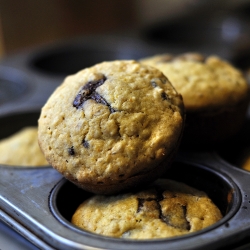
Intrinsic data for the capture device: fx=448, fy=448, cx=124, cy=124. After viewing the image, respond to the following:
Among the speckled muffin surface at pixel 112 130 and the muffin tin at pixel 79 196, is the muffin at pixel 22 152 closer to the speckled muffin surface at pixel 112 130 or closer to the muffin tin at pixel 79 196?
the muffin tin at pixel 79 196

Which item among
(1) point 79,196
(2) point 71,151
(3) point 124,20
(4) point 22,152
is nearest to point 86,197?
(1) point 79,196

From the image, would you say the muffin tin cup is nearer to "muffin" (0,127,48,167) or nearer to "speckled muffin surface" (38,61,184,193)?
"speckled muffin surface" (38,61,184,193)

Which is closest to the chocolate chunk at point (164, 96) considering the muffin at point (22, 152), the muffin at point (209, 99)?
the muffin at point (209, 99)

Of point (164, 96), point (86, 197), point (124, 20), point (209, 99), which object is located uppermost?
point (164, 96)

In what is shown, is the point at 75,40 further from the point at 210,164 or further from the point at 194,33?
the point at 210,164

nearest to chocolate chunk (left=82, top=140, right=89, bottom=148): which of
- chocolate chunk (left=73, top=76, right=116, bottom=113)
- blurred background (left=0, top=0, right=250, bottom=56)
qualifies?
chocolate chunk (left=73, top=76, right=116, bottom=113)

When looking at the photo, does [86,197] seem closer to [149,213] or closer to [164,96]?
[149,213]
